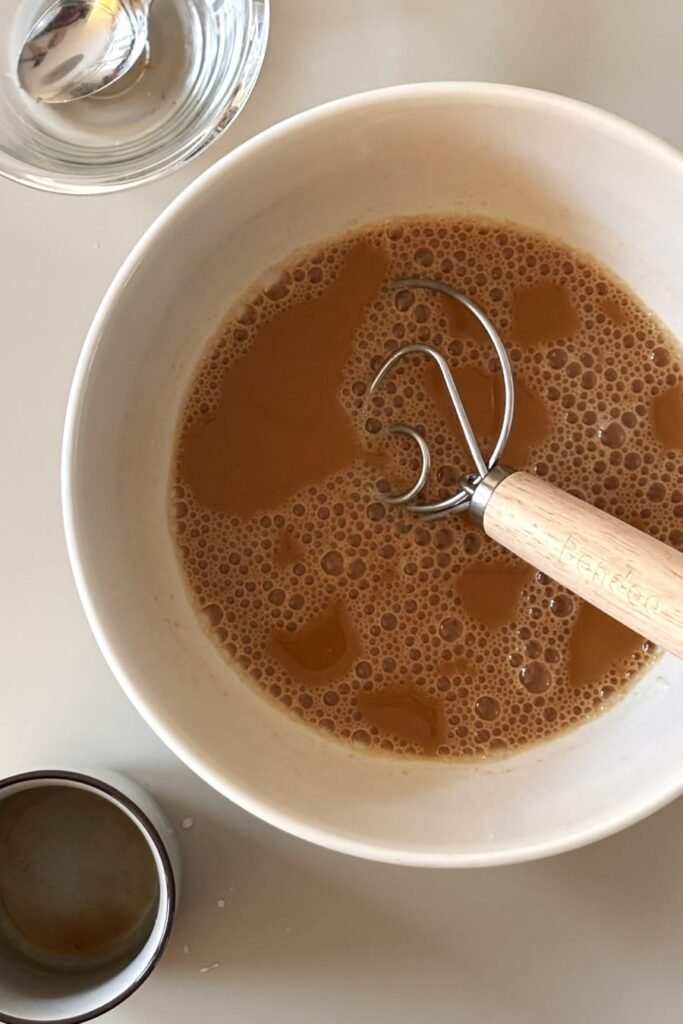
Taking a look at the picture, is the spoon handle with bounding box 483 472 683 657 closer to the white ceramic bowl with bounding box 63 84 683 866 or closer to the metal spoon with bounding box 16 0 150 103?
the white ceramic bowl with bounding box 63 84 683 866

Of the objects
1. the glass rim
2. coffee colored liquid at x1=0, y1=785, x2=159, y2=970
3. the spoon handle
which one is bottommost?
coffee colored liquid at x1=0, y1=785, x2=159, y2=970

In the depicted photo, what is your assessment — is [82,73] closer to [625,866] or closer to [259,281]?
[259,281]

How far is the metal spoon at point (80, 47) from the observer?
2.56 ft

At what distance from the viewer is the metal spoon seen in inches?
30.7

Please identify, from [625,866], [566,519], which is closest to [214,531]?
[566,519]

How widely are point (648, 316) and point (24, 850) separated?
0.63 m

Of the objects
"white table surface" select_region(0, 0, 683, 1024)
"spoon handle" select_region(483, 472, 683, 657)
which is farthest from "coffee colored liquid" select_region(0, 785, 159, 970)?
"spoon handle" select_region(483, 472, 683, 657)

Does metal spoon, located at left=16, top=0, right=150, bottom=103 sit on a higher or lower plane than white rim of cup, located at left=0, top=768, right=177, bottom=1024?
higher

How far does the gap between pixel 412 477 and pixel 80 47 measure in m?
0.41

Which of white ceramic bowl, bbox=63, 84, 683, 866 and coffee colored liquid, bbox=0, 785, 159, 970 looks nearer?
white ceramic bowl, bbox=63, 84, 683, 866

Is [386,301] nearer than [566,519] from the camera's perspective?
No

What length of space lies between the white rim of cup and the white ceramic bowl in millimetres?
82

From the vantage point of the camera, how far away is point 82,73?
2.57 ft

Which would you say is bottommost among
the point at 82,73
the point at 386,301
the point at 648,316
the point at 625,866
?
the point at 625,866
